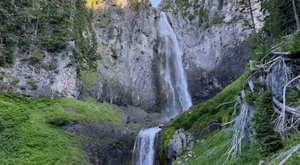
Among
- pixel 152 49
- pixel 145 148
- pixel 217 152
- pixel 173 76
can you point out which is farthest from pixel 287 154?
pixel 152 49

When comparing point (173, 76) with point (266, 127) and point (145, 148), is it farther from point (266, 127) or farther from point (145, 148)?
point (266, 127)

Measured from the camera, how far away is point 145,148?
93.5 ft

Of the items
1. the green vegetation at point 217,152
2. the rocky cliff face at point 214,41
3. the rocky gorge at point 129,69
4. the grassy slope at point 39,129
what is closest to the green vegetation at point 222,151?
the green vegetation at point 217,152

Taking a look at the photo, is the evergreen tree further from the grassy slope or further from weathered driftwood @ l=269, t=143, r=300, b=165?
the grassy slope

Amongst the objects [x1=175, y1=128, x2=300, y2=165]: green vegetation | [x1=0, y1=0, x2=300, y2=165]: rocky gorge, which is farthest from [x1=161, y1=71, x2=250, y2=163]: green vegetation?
[x1=175, y1=128, x2=300, y2=165]: green vegetation

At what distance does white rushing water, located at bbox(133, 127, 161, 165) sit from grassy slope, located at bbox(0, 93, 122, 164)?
4.94 m

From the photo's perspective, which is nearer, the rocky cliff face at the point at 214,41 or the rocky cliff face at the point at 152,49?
the rocky cliff face at the point at 152,49

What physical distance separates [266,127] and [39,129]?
73.3 ft

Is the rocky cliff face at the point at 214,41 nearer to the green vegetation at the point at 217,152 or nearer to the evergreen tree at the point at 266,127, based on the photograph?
the green vegetation at the point at 217,152

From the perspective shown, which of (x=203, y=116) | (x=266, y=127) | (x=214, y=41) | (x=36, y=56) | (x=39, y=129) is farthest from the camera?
(x=214, y=41)

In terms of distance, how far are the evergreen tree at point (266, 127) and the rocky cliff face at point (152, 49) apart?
1197 inches

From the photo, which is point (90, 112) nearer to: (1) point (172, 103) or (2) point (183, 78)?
(1) point (172, 103)

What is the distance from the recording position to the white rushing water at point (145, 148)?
89.8 feet

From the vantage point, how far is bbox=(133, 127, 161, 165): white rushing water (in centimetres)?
2736
